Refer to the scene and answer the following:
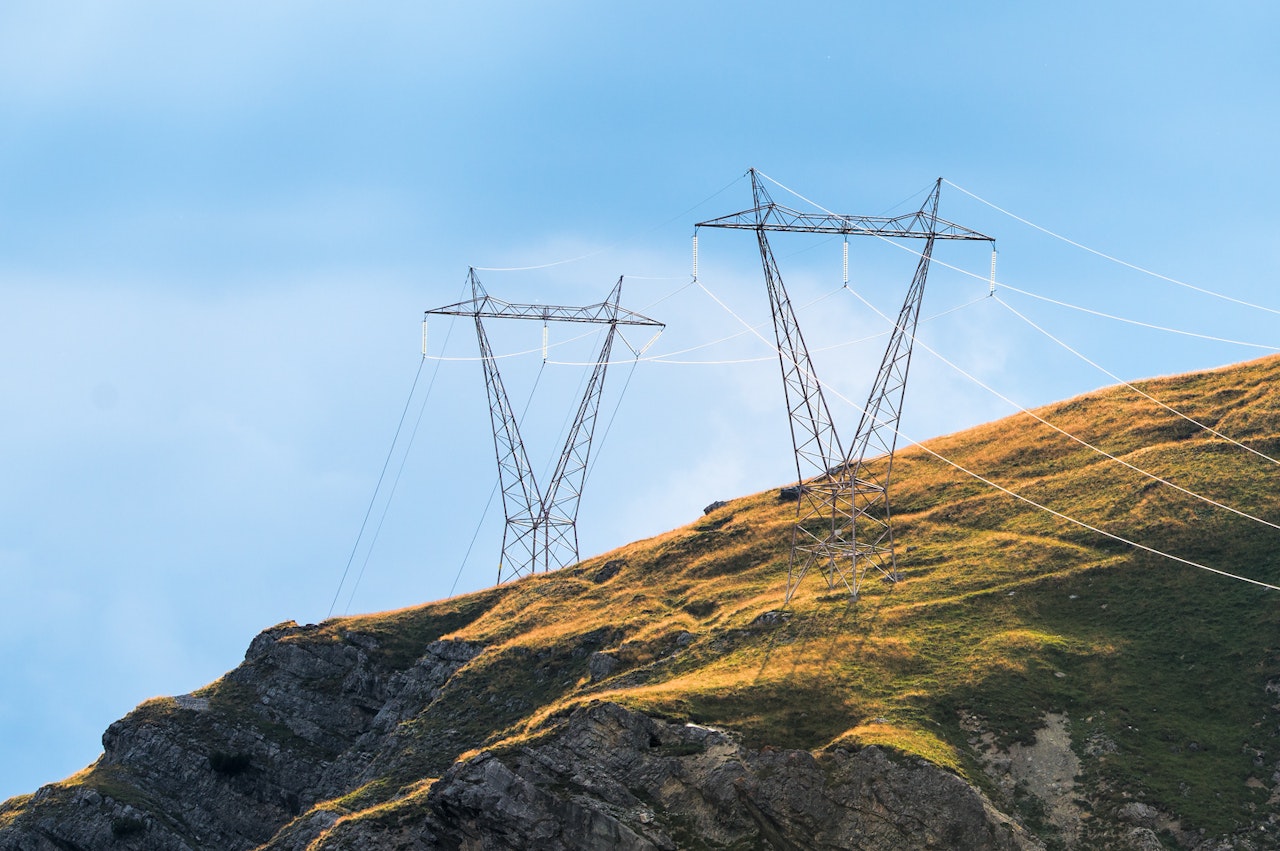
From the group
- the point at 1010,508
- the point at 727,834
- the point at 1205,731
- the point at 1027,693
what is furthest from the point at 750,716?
the point at 1010,508

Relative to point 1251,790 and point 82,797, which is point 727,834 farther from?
point 82,797

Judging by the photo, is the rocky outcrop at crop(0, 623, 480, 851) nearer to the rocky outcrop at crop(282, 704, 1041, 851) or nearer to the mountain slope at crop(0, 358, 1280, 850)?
the mountain slope at crop(0, 358, 1280, 850)

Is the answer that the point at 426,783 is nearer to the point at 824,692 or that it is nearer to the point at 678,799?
the point at 678,799

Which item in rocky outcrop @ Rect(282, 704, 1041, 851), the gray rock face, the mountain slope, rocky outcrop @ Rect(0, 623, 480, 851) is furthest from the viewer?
rocky outcrop @ Rect(0, 623, 480, 851)

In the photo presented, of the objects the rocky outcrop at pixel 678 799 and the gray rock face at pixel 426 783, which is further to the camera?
the gray rock face at pixel 426 783

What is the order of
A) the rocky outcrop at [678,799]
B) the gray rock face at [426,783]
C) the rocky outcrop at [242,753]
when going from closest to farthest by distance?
the rocky outcrop at [678,799], the gray rock face at [426,783], the rocky outcrop at [242,753]

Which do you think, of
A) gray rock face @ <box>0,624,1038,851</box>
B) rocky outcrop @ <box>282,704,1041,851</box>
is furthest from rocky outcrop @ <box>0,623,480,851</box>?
rocky outcrop @ <box>282,704,1041,851</box>

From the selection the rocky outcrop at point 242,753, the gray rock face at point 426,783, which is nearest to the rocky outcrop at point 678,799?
the gray rock face at point 426,783

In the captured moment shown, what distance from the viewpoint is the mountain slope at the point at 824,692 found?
255 ft

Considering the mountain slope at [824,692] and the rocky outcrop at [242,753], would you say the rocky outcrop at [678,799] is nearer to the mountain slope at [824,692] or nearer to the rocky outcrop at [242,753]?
the mountain slope at [824,692]

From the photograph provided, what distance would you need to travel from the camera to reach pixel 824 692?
88.1 meters

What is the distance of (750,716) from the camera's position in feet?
281

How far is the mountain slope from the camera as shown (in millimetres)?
77750

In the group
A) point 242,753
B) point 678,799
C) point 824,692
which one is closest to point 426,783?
point 678,799
